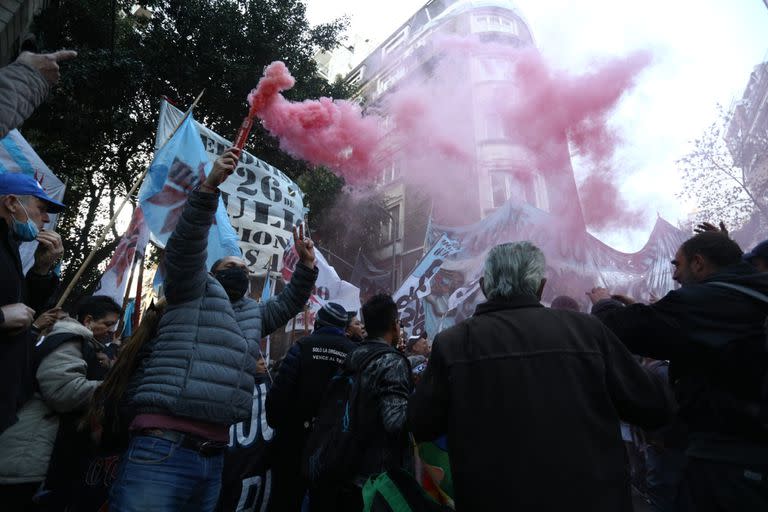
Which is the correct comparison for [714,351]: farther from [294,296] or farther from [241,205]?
[241,205]

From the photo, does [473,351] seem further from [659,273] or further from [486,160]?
[486,160]

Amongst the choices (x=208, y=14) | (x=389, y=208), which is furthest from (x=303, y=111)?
(x=389, y=208)

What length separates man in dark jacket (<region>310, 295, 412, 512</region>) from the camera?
229 centimetres

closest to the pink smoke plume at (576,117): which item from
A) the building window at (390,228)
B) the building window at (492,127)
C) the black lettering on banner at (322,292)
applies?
the building window at (492,127)

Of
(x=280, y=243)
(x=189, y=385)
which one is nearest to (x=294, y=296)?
(x=189, y=385)

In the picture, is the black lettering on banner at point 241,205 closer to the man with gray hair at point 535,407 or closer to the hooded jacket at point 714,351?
the man with gray hair at point 535,407

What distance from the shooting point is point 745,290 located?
2.04m

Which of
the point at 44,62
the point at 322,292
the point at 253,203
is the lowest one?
the point at 44,62

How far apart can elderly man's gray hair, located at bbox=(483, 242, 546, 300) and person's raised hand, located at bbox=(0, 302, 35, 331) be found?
181 cm

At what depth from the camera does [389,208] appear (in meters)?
24.6

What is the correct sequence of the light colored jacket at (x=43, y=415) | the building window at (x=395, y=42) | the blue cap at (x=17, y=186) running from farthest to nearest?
the building window at (x=395, y=42), the light colored jacket at (x=43, y=415), the blue cap at (x=17, y=186)

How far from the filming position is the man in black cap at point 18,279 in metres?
1.77

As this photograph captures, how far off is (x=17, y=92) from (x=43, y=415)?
1861 mm

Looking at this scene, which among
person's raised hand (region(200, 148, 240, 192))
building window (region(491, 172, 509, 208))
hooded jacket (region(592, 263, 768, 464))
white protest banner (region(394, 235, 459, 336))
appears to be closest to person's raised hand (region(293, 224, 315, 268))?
person's raised hand (region(200, 148, 240, 192))
